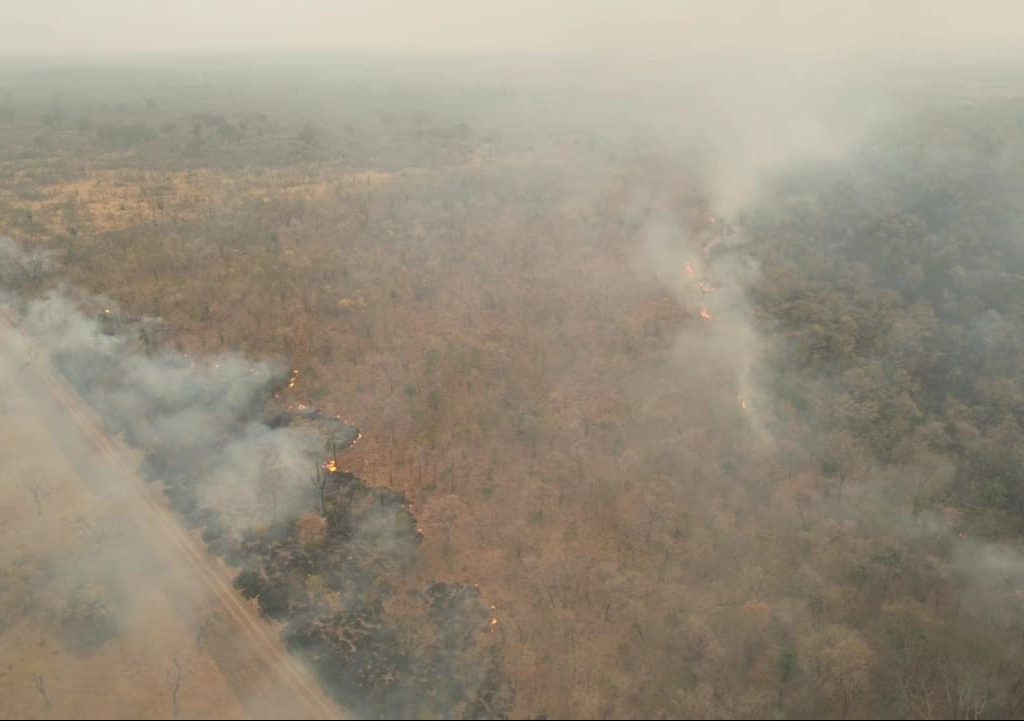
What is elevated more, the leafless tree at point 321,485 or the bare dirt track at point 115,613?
the leafless tree at point 321,485

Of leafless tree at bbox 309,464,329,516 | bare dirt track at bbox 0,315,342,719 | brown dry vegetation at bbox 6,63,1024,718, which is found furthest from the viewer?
leafless tree at bbox 309,464,329,516

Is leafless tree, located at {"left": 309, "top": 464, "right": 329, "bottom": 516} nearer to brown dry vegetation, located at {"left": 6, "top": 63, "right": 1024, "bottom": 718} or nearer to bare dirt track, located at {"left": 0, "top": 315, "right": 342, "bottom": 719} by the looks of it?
brown dry vegetation, located at {"left": 6, "top": 63, "right": 1024, "bottom": 718}

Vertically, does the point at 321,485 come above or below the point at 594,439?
below

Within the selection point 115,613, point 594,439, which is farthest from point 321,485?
point 594,439

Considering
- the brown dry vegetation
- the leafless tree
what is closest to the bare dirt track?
the leafless tree

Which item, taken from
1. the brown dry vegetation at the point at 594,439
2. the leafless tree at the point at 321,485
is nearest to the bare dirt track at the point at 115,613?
the leafless tree at the point at 321,485

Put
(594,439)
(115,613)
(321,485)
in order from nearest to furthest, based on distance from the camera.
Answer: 1. (115,613)
2. (321,485)
3. (594,439)

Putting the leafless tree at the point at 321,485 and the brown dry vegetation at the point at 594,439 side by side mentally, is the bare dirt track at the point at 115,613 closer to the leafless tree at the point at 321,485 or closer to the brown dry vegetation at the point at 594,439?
the leafless tree at the point at 321,485

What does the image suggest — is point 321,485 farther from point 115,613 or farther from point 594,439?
point 594,439
